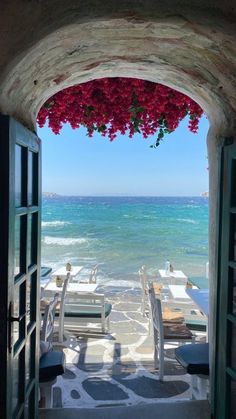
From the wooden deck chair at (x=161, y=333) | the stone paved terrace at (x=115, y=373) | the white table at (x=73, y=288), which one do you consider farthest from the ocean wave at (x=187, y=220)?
the wooden deck chair at (x=161, y=333)

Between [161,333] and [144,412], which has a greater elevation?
[161,333]

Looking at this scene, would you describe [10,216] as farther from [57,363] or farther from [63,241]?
[63,241]

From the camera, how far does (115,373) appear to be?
163 inches

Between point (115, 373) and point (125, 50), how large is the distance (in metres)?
3.30

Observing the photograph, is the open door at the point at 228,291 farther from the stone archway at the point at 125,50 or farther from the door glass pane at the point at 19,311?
the door glass pane at the point at 19,311

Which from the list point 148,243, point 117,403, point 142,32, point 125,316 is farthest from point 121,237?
point 142,32

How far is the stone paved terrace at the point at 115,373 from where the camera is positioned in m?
3.60

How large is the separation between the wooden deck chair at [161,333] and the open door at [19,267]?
5.88ft

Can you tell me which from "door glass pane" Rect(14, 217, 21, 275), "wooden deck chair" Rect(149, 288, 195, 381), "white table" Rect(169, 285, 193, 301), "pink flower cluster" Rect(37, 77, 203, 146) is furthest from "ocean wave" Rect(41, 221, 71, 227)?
"door glass pane" Rect(14, 217, 21, 275)

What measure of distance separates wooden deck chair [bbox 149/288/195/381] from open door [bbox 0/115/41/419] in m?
1.79

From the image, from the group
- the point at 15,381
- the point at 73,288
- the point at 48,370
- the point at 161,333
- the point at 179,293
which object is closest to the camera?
the point at 15,381

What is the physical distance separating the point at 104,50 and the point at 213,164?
1126 mm

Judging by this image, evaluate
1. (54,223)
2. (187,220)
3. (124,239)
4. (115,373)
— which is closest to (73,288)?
(115,373)

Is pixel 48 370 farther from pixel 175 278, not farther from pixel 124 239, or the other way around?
pixel 124 239
